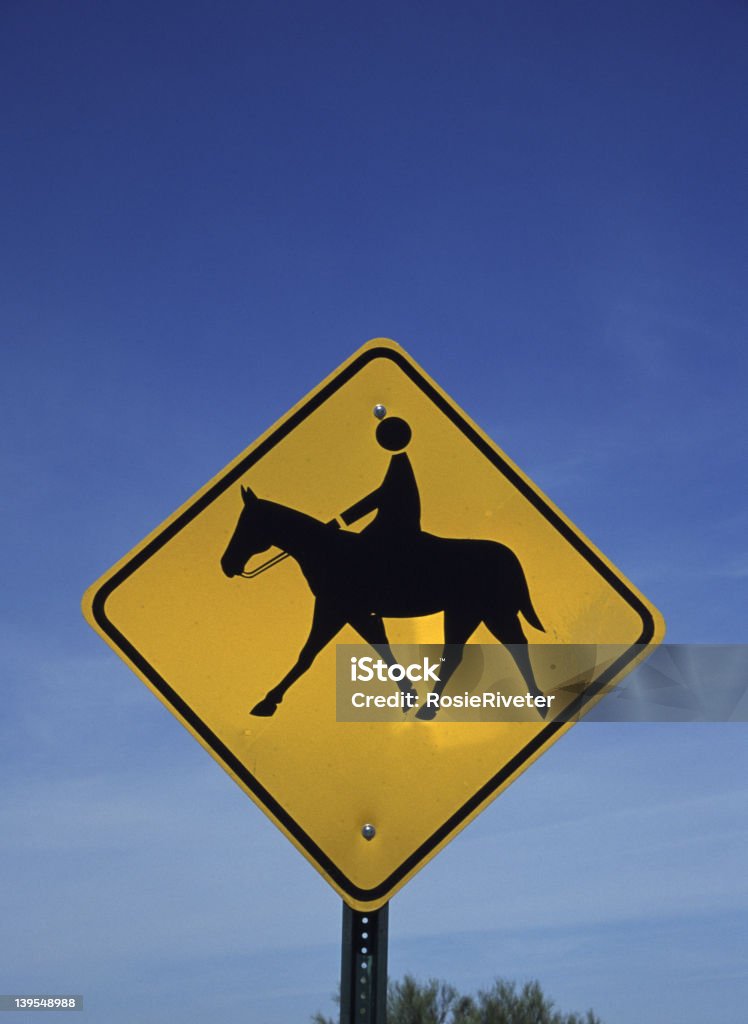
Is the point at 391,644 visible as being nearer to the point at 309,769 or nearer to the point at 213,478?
the point at 309,769

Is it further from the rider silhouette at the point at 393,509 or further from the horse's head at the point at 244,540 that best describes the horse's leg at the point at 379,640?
the horse's head at the point at 244,540

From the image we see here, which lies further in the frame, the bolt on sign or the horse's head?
the horse's head

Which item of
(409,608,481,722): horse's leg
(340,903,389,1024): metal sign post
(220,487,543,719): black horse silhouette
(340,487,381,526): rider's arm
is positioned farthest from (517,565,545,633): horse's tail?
(340,903,389,1024): metal sign post

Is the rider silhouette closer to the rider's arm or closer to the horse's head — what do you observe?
the rider's arm

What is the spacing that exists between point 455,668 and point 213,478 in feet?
2.59

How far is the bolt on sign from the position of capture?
2.49 meters

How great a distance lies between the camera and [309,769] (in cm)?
251

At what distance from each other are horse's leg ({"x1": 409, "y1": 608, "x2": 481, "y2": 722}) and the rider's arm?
314mm

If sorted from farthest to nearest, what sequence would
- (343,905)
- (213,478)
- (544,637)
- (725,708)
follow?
(725,708) → (213,478) → (544,637) → (343,905)

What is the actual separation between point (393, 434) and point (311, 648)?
0.60m

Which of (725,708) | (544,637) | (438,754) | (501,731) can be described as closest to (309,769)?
(438,754)

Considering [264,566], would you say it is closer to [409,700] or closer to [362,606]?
[362,606]

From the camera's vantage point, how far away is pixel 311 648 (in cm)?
259

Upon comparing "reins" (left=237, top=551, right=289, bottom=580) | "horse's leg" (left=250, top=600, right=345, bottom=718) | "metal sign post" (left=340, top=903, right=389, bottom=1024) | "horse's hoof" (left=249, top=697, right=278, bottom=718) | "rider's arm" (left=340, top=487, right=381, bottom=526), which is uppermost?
"rider's arm" (left=340, top=487, right=381, bottom=526)
